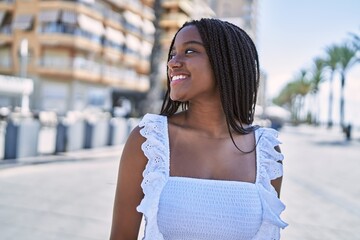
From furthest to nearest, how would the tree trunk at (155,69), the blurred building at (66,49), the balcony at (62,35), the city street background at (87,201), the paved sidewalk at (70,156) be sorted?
the blurred building at (66,49) < the balcony at (62,35) < the tree trunk at (155,69) < the paved sidewalk at (70,156) < the city street background at (87,201)

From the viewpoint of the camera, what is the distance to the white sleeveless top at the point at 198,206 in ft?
4.09

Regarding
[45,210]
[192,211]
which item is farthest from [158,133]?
[45,210]

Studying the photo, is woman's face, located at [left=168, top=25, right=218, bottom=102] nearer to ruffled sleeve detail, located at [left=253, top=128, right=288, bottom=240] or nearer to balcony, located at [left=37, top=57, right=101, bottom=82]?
ruffled sleeve detail, located at [left=253, top=128, right=288, bottom=240]

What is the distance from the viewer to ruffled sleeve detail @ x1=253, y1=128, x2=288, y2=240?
1.32 metres

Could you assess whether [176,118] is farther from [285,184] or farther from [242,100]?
[285,184]

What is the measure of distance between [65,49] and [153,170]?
3319 cm

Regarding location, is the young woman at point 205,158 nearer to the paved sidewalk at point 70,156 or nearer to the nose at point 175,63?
the nose at point 175,63

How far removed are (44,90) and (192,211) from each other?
112 ft

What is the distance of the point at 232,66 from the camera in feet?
4.70

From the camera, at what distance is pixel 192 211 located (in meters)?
1.25

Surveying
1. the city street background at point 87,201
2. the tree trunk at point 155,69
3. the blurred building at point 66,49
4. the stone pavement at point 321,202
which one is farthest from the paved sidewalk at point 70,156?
the blurred building at point 66,49

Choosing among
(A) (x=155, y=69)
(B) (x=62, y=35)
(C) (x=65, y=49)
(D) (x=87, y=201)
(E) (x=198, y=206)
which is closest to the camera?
(E) (x=198, y=206)

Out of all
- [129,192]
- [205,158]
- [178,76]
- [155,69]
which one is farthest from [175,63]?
[155,69]

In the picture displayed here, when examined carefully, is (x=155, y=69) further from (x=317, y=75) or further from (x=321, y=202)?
(x=317, y=75)
